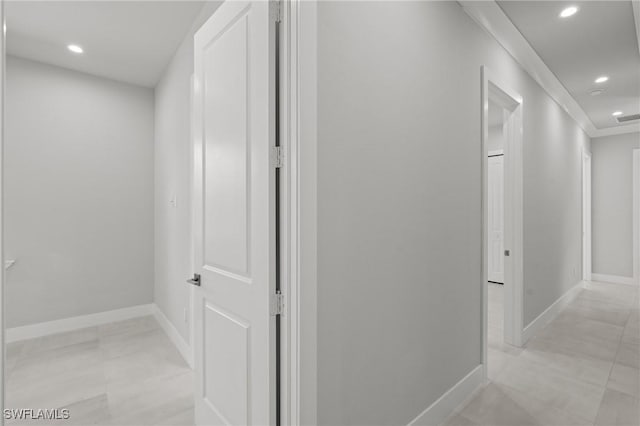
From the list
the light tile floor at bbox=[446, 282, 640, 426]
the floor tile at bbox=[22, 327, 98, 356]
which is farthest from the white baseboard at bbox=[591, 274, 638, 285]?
the floor tile at bbox=[22, 327, 98, 356]

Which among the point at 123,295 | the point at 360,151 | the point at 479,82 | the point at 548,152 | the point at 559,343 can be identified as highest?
the point at 479,82

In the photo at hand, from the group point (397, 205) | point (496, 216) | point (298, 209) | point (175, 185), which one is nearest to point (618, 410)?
point (397, 205)

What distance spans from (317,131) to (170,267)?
2.57 meters

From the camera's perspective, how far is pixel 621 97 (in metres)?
4.04

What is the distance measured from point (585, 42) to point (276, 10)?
2.91 metres

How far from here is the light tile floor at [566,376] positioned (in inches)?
78.1

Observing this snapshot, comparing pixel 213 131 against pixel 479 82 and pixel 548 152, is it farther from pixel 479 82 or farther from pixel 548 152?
pixel 548 152

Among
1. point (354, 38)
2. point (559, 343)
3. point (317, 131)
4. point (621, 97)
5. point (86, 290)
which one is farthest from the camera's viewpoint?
point (621, 97)

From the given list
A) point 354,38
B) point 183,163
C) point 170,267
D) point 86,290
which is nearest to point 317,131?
point 354,38

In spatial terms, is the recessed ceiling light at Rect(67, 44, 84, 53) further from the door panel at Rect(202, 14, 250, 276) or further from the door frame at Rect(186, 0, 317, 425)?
the door frame at Rect(186, 0, 317, 425)

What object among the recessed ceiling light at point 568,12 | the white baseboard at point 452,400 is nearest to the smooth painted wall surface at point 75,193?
the white baseboard at point 452,400

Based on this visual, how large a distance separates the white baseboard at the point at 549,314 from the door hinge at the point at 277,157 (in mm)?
3036

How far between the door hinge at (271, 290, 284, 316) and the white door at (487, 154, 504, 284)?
530 cm

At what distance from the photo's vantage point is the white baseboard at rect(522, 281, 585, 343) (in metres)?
3.14
